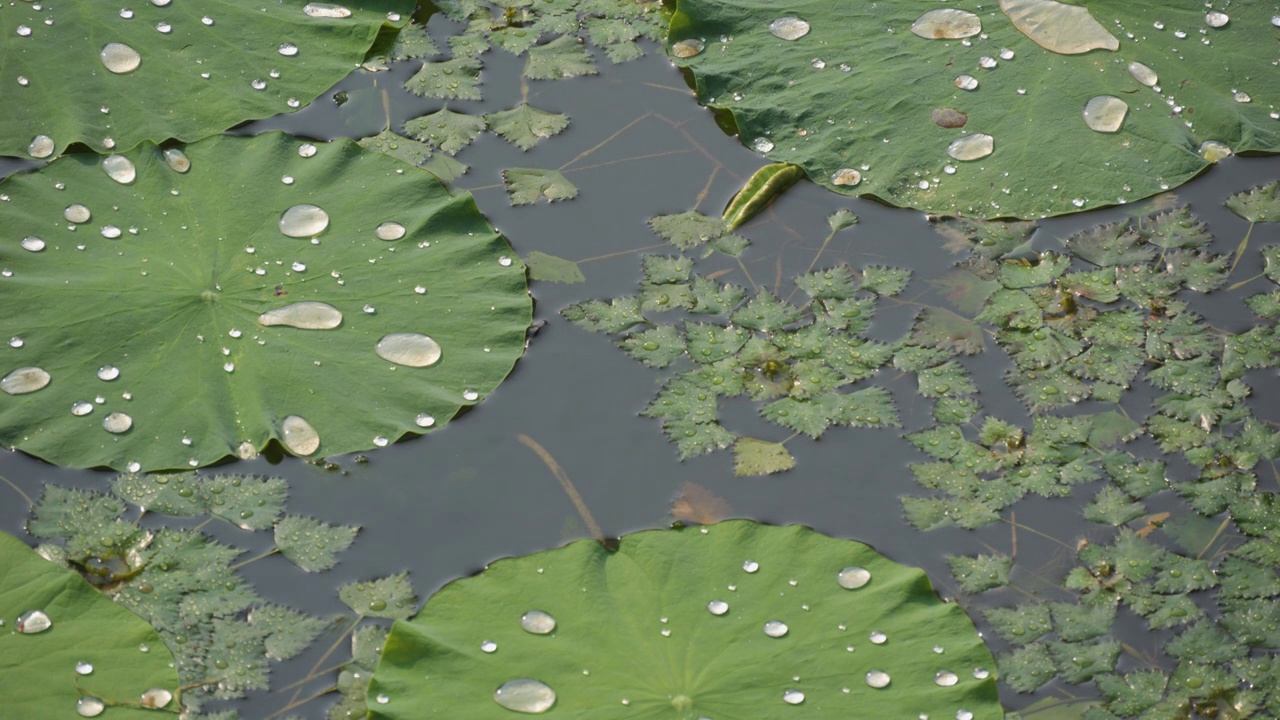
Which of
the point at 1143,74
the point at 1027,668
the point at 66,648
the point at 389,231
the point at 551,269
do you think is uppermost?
the point at 1143,74

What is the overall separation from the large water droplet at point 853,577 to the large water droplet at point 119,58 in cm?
221

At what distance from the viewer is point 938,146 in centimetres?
276

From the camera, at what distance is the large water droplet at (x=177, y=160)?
2.64 meters

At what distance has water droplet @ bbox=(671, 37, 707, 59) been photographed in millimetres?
3051

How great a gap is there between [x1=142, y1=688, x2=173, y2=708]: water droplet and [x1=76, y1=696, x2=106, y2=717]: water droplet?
0.07 metres

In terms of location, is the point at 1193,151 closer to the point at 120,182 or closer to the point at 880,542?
the point at 880,542

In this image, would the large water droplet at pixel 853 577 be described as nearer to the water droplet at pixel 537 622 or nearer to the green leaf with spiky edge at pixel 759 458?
the green leaf with spiky edge at pixel 759 458

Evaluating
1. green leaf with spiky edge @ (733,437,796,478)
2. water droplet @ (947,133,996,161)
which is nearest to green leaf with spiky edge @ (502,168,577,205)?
green leaf with spiky edge @ (733,437,796,478)

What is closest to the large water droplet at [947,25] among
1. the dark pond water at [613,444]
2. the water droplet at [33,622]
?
the dark pond water at [613,444]

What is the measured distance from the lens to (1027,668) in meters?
1.96

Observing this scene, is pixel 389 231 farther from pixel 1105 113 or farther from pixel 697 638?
pixel 1105 113

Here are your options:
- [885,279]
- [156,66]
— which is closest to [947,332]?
[885,279]

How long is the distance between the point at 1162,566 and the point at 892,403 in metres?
0.62

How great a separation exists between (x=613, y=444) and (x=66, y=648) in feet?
3.56
